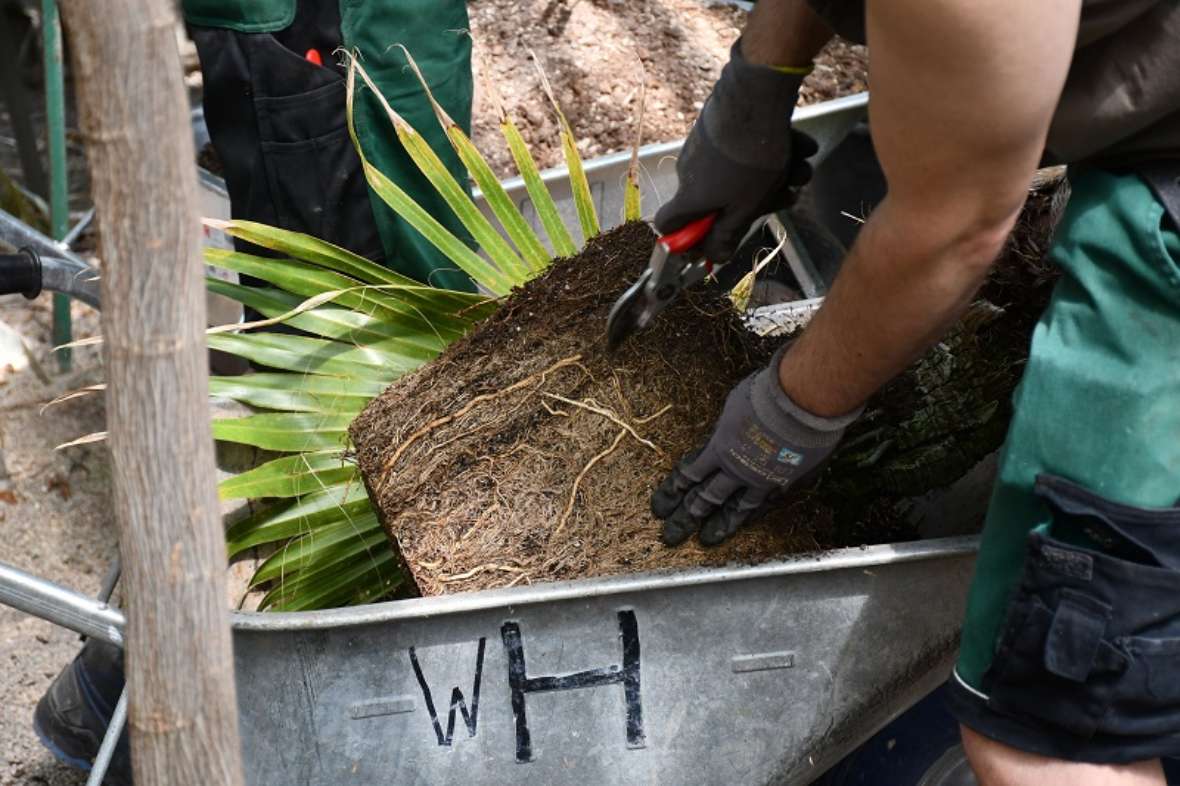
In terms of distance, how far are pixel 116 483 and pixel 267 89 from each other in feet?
4.45

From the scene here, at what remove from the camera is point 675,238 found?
1.42m

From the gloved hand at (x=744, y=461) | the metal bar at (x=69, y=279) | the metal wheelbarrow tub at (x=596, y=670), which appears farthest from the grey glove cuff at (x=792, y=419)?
the metal bar at (x=69, y=279)

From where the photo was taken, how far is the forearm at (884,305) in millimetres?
1051

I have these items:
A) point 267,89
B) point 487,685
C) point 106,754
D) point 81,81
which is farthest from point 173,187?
point 267,89

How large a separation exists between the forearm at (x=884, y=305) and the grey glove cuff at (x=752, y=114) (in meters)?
0.31

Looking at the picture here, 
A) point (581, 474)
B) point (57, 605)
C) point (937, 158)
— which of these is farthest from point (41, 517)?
point (937, 158)

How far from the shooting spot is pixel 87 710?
1751 mm

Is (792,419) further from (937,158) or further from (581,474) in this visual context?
(937,158)

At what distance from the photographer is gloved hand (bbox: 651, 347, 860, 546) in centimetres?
128

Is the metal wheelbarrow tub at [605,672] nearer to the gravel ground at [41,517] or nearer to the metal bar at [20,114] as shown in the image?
the gravel ground at [41,517]

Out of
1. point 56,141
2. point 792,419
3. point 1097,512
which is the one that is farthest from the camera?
point 56,141

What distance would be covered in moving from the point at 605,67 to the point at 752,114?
151 cm

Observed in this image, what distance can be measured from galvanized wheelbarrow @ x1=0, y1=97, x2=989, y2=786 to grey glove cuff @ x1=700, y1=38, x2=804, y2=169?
1.60 feet

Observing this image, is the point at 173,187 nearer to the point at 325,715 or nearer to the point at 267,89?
the point at 325,715
